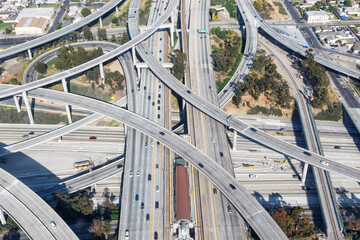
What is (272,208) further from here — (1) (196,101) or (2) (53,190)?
(2) (53,190)

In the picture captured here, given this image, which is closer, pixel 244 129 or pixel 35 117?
pixel 244 129

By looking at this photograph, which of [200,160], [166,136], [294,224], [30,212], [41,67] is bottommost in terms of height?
[294,224]

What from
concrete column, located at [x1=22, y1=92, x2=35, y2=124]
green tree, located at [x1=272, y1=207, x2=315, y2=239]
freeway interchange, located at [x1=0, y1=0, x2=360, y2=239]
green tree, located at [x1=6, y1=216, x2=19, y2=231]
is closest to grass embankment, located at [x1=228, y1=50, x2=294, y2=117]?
freeway interchange, located at [x1=0, y1=0, x2=360, y2=239]

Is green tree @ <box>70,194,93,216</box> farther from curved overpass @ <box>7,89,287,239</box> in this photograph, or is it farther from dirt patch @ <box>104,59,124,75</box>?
dirt patch @ <box>104,59,124,75</box>

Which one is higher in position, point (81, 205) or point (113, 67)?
point (113, 67)

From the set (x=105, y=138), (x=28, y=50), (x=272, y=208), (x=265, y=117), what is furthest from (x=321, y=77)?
(x=28, y=50)

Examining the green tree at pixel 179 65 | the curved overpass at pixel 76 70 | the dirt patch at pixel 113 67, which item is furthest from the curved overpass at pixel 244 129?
the dirt patch at pixel 113 67

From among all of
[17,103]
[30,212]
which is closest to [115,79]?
[17,103]

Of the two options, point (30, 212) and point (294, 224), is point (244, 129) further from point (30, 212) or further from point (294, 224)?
point (30, 212)

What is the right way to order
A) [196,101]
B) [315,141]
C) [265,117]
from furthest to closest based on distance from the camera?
[265,117] < [196,101] < [315,141]
